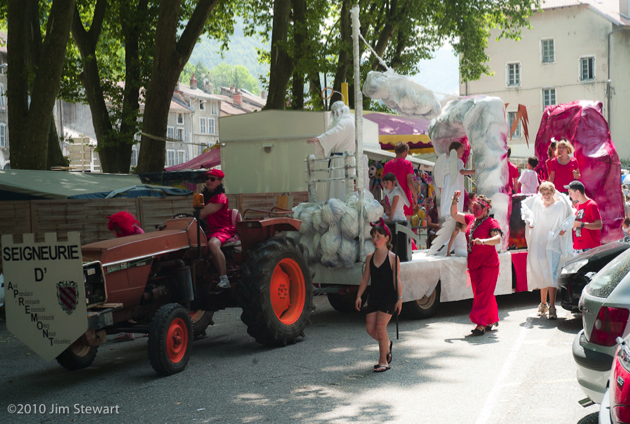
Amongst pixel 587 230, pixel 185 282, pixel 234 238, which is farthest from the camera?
pixel 587 230

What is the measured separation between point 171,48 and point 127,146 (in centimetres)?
485

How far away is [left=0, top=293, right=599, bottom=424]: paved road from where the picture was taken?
553cm

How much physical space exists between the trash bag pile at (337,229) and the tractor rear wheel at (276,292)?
0.66 m

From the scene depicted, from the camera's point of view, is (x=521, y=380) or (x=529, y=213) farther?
(x=529, y=213)

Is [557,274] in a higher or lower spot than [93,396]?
higher

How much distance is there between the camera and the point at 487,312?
848 cm

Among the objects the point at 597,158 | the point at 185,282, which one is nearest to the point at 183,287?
the point at 185,282

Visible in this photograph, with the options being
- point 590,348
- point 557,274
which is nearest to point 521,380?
point 590,348

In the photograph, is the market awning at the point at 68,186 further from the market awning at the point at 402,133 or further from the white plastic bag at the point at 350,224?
the white plastic bag at the point at 350,224

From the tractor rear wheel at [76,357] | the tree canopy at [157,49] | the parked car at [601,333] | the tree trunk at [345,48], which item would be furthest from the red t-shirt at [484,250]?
the tree trunk at [345,48]

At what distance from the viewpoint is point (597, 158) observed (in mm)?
11711

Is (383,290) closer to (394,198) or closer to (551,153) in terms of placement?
(394,198)

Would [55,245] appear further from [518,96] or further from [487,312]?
[518,96]

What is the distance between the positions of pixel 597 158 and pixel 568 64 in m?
37.9
